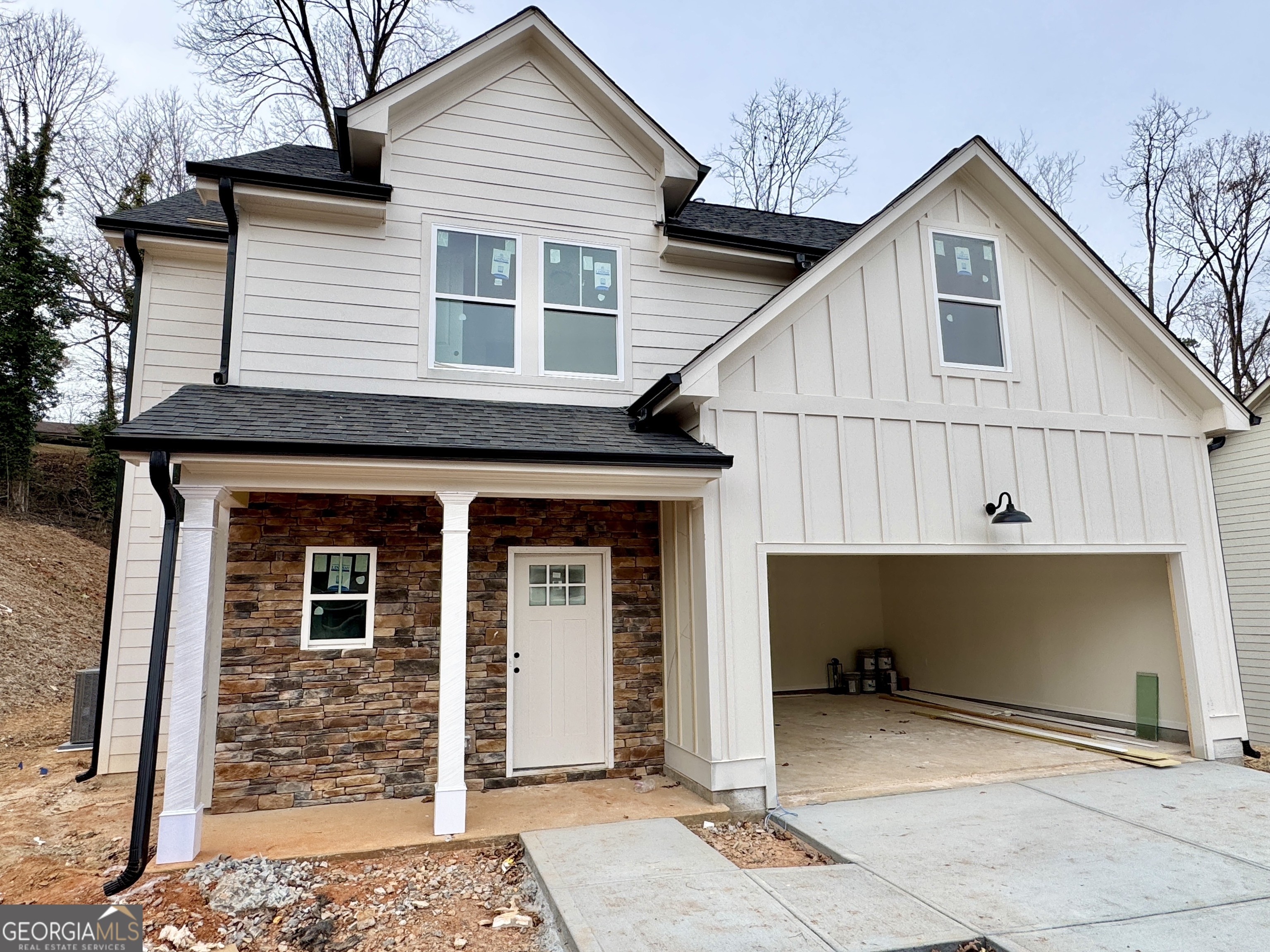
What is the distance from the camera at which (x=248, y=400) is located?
232 inches

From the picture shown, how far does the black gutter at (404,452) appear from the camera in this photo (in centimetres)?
477

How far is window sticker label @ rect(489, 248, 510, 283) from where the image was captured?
7.07 metres

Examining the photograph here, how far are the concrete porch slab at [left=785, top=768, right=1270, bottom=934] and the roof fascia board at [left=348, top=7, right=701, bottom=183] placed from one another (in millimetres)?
6231

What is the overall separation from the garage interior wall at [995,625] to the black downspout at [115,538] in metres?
7.22

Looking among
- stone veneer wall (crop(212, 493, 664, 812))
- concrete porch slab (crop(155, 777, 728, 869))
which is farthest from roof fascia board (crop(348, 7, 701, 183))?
concrete porch slab (crop(155, 777, 728, 869))

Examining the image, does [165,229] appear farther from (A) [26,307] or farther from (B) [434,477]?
(A) [26,307]

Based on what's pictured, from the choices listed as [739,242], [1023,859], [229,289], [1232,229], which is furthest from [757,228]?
[1232,229]

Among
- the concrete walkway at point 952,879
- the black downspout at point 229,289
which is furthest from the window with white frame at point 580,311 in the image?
the concrete walkway at point 952,879

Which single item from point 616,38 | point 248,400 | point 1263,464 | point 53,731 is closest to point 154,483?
point 248,400

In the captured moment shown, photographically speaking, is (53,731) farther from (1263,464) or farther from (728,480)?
(1263,464)

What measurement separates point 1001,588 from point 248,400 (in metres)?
9.59

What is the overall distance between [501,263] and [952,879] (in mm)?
6170

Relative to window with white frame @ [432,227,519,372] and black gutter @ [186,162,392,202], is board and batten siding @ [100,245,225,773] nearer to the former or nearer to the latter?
black gutter @ [186,162,392,202]

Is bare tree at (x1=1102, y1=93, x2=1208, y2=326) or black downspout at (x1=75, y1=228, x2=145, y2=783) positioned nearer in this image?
black downspout at (x1=75, y1=228, x2=145, y2=783)
